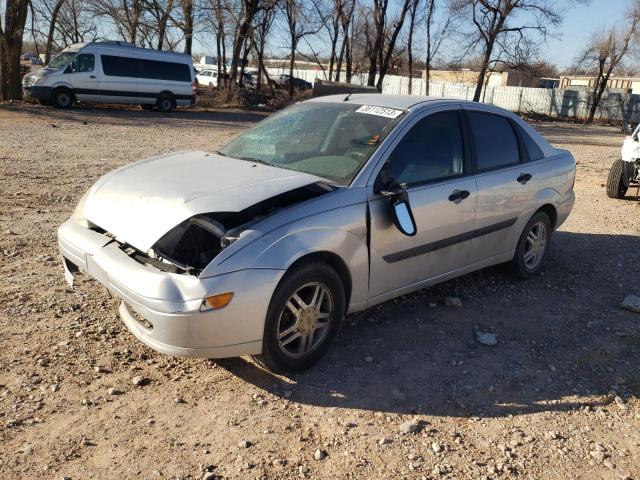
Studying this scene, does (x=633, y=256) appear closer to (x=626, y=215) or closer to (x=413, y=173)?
(x=626, y=215)

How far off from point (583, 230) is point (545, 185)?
103 inches

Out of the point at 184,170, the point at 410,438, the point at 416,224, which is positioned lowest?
the point at 410,438

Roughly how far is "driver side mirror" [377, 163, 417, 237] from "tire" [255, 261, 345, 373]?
0.56 m

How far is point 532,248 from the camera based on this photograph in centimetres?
545

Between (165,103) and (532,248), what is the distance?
20.5 meters

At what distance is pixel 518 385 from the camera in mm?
3631

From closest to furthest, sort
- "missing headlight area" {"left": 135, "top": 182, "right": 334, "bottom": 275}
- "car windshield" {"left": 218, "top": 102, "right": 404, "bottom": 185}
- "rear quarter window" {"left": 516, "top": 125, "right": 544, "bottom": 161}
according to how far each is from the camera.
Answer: "missing headlight area" {"left": 135, "top": 182, "right": 334, "bottom": 275} < "car windshield" {"left": 218, "top": 102, "right": 404, "bottom": 185} < "rear quarter window" {"left": 516, "top": 125, "right": 544, "bottom": 161}

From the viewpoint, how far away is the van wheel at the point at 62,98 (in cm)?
2047

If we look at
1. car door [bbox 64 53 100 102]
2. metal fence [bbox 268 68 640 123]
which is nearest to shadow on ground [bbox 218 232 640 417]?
car door [bbox 64 53 100 102]

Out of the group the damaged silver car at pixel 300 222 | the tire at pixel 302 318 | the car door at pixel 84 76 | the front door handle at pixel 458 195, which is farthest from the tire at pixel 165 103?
the tire at pixel 302 318

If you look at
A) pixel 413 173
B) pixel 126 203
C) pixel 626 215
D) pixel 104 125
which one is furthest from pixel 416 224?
pixel 104 125

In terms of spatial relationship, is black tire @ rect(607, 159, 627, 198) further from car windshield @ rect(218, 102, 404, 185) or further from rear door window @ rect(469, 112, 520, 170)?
car windshield @ rect(218, 102, 404, 185)

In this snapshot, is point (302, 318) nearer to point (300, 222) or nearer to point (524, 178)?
point (300, 222)

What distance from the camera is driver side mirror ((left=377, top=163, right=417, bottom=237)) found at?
3727mm
